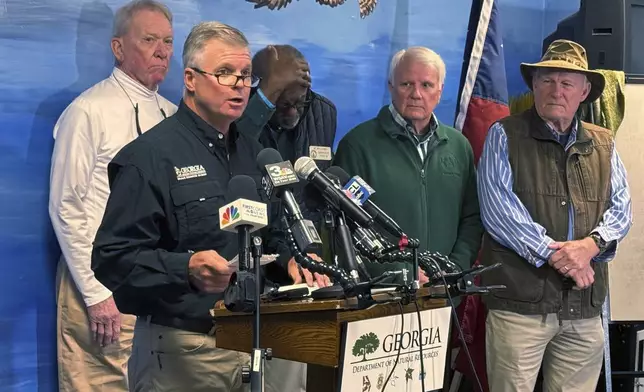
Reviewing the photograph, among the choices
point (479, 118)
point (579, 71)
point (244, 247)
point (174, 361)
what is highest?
point (579, 71)

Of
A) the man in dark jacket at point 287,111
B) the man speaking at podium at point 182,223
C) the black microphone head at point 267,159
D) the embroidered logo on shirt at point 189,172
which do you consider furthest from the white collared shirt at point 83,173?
the black microphone head at point 267,159

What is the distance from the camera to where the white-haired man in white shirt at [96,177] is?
2.85 metres

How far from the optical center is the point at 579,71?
10.6 feet

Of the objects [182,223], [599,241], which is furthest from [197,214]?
[599,241]

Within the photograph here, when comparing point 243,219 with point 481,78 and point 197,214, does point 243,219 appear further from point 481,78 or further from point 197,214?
point 481,78

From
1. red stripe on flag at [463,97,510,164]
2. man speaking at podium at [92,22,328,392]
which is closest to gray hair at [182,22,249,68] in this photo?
man speaking at podium at [92,22,328,392]

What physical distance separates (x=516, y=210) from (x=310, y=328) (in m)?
1.53

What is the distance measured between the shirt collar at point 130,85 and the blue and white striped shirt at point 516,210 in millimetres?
1385

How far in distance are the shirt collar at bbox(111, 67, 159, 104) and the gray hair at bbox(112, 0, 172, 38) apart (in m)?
0.15

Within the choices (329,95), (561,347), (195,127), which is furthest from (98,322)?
(561,347)

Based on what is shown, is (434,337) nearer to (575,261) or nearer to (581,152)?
(575,261)

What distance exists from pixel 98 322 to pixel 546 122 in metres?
1.93

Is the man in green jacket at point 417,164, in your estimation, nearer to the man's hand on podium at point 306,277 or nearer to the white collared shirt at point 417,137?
the white collared shirt at point 417,137

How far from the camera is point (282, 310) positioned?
1.83 m
